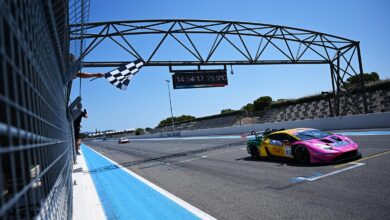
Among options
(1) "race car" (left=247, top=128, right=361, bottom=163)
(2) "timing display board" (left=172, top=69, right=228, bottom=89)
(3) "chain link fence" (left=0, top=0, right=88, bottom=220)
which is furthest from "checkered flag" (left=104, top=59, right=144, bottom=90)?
(3) "chain link fence" (left=0, top=0, right=88, bottom=220)

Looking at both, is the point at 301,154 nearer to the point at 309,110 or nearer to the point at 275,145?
the point at 275,145

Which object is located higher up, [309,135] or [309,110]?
[309,110]

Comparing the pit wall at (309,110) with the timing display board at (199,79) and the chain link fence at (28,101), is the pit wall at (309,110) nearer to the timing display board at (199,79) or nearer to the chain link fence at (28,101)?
the timing display board at (199,79)

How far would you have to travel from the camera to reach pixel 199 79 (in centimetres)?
2006

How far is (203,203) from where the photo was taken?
6402mm

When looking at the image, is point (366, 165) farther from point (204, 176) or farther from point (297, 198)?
point (204, 176)

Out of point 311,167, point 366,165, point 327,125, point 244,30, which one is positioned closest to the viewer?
point 366,165

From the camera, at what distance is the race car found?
28.8ft

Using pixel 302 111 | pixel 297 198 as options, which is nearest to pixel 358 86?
pixel 302 111

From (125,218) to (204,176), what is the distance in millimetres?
3977

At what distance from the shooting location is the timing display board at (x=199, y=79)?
19531 millimetres

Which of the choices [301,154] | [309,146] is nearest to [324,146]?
[309,146]

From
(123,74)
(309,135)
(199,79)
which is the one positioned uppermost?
(199,79)

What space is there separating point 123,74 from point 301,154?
877cm
